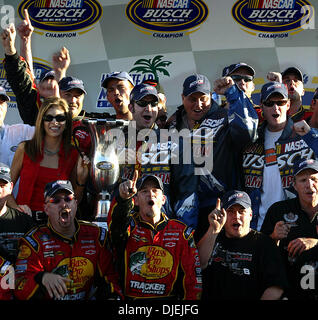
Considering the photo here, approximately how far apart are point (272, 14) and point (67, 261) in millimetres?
3630

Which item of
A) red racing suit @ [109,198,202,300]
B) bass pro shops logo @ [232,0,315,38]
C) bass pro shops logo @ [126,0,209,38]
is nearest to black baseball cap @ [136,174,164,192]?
red racing suit @ [109,198,202,300]

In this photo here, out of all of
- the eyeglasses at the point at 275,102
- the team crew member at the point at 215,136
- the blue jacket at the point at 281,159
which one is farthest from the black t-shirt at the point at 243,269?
the eyeglasses at the point at 275,102

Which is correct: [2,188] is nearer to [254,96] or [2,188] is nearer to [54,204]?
[54,204]

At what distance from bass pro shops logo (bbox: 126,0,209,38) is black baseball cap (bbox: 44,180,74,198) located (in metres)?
2.88

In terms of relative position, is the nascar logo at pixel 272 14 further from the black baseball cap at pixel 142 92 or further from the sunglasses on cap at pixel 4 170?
the sunglasses on cap at pixel 4 170

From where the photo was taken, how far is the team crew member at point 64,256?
3625mm

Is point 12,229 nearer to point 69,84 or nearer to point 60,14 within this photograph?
point 69,84

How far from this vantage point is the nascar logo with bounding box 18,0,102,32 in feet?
20.7

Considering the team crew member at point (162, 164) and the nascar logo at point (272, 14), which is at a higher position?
the nascar logo at point (272, 14)

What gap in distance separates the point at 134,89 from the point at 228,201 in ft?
3.70

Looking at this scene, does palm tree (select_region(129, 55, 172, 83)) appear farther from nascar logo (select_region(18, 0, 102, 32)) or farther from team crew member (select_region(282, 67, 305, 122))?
team crew member (select_region(282, 67, 305, 122))

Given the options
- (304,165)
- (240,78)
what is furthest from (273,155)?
(240,78)

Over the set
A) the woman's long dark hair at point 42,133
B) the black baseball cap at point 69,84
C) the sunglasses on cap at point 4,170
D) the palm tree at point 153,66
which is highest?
the palm tree at point 153,66
